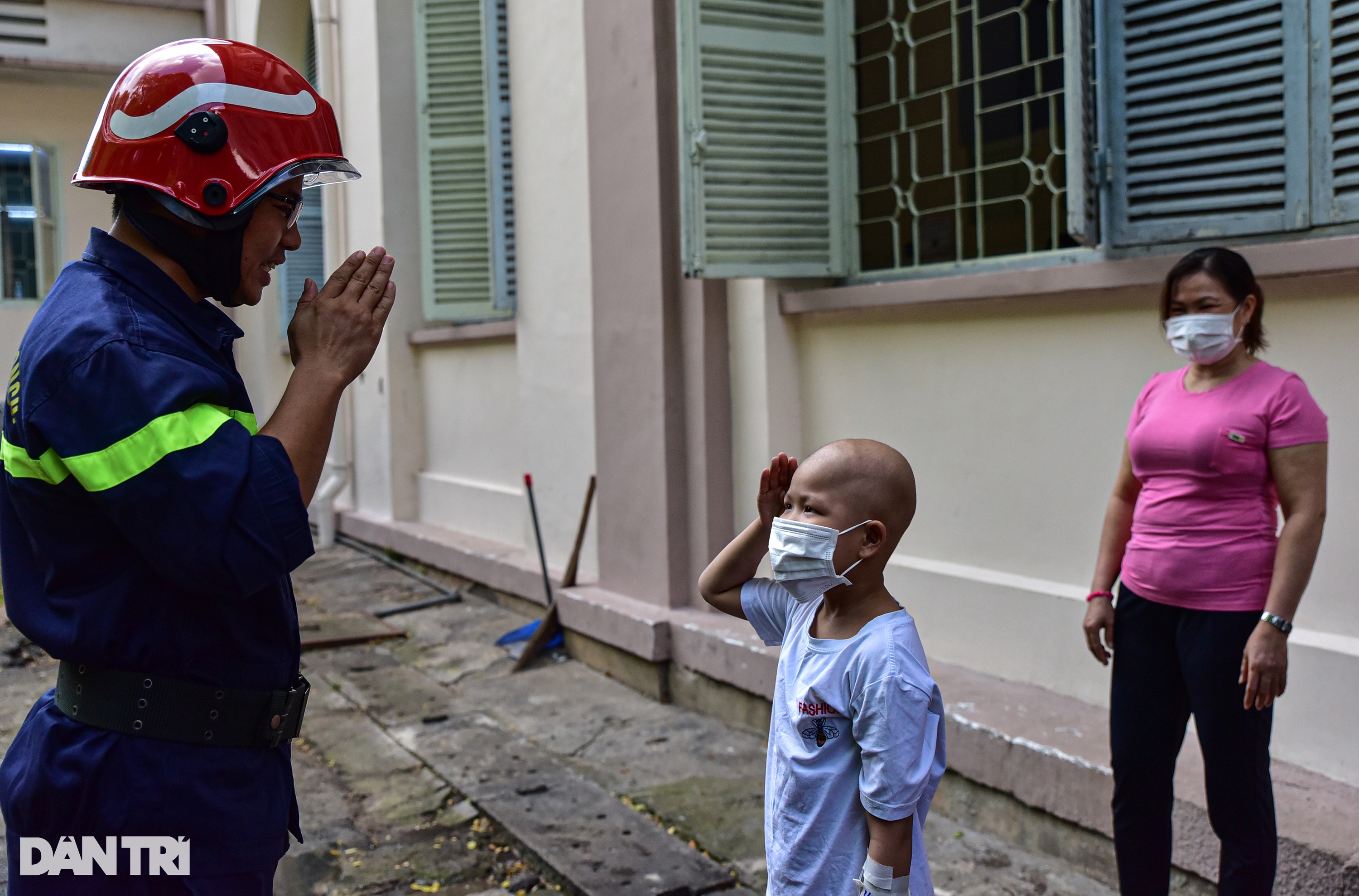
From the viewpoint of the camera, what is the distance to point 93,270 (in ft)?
5.29

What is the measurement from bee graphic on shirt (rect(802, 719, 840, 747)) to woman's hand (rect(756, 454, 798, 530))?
0.35 meters

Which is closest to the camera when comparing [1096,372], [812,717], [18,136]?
[812,717]

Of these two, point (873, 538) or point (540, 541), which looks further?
point (540, 541)

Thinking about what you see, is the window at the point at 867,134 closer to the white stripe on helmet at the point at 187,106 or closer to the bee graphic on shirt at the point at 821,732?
the bee graphic on shirt at the point at 821,732

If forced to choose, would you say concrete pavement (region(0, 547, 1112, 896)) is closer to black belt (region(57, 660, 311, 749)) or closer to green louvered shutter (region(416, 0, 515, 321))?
black belt (region(57, 660, 311, 749))

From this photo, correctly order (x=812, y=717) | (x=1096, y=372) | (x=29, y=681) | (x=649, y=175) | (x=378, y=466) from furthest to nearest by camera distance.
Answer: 1. (x=378, y=466)
2. (x=29, y=681)
3. (x=649, y=175)
4. (x=1096, y=372)
5. (x=812, y=717)

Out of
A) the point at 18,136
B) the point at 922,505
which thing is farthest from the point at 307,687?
the point at 18,136

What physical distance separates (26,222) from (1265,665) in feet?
44.4

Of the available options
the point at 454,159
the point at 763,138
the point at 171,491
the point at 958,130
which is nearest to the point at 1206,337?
the point at 958,130

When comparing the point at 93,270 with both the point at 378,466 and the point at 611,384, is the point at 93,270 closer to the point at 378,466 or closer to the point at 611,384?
the point at 611,384

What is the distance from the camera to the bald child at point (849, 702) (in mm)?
1892

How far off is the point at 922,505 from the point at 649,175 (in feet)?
6.40

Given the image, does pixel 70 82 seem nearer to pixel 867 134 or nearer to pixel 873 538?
pixel 867 134

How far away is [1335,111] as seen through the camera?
10.8 feet
